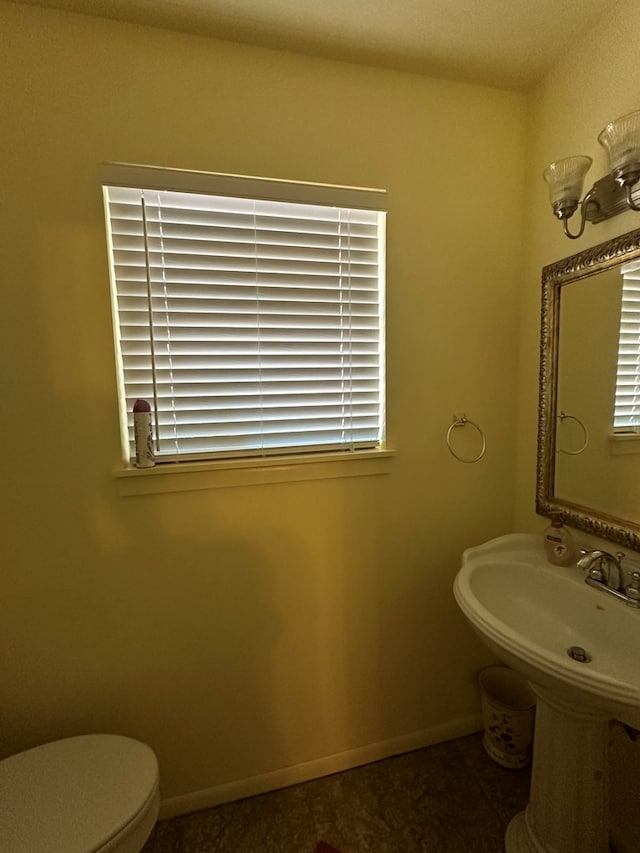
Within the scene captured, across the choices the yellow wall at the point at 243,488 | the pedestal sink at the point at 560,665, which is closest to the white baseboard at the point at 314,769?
the yellow wall at the point at 243,488

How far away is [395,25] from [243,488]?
1.41 m

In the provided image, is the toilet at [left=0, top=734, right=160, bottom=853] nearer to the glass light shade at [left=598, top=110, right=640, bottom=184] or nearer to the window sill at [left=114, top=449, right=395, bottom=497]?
the window sill at [left=114, top=449, right=395, bottom=497]

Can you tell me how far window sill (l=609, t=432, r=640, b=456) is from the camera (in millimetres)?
1069

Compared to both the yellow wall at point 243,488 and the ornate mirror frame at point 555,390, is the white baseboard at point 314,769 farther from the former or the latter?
the ornate mirror frame at point 555,390

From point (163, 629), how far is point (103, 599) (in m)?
0.21

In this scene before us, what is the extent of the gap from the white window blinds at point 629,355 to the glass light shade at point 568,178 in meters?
0.24

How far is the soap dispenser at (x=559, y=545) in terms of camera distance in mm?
1199

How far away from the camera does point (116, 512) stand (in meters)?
1.16

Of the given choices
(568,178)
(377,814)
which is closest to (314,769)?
(377,814)

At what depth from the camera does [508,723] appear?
1.41 meters

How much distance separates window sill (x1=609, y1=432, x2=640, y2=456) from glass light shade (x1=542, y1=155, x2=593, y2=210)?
64cm

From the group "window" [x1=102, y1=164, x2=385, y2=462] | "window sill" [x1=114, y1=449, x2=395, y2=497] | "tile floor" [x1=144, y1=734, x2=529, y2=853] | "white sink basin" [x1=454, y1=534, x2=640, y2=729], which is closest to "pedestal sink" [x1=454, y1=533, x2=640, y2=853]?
"white sink basin" [x1=454, y1=534, x2=640, y2=729]

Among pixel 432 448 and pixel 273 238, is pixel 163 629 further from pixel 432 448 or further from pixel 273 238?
pixel 273 238

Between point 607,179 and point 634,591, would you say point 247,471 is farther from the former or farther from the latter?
point 607,179
